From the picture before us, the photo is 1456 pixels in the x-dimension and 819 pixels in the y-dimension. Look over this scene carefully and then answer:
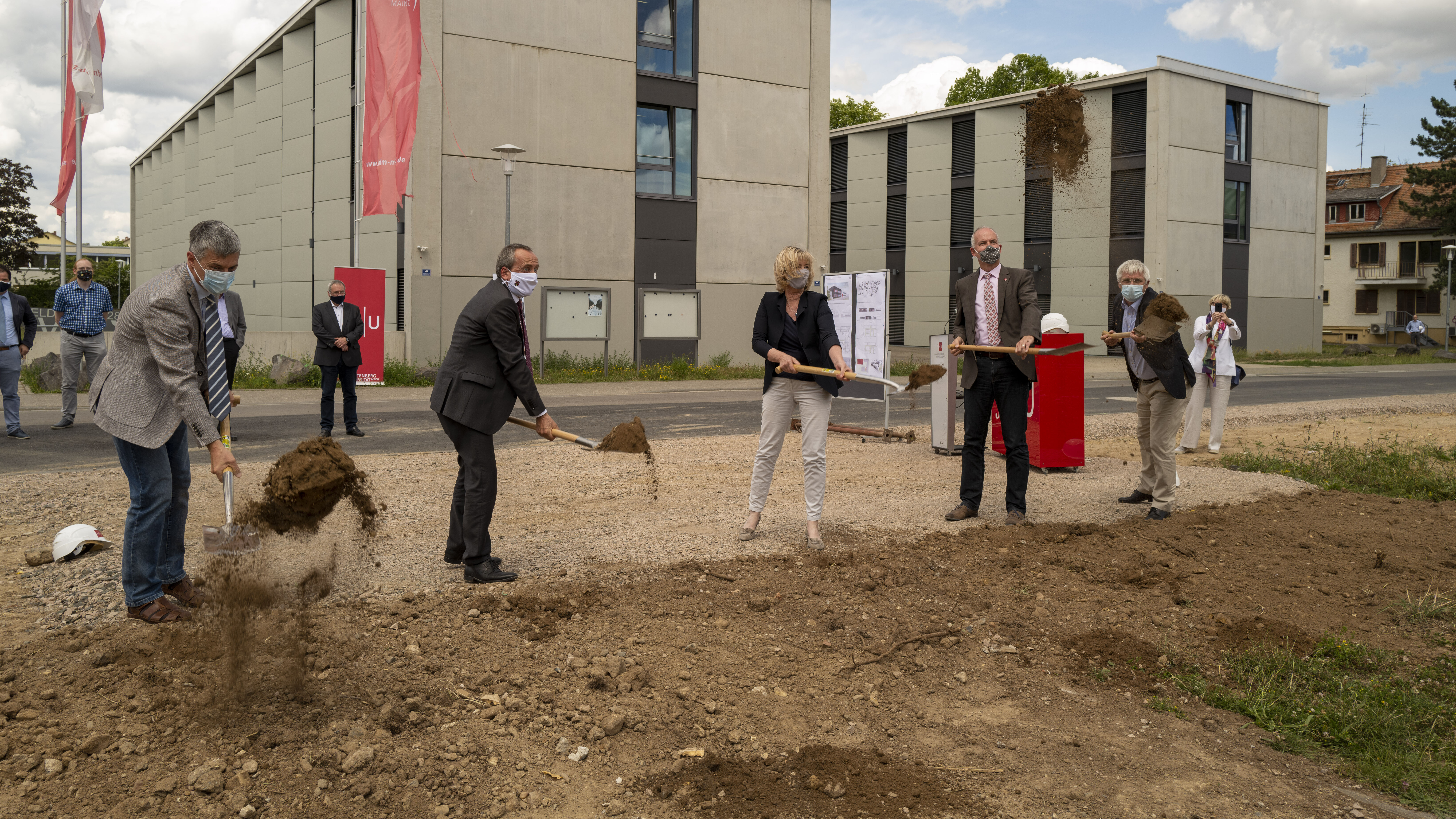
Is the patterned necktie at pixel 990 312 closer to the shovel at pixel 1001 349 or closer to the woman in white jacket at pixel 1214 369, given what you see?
the shovel at pixel 1001 349

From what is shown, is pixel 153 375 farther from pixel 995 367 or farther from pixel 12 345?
pixel 12 345

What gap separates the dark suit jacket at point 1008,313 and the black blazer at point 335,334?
7760mm

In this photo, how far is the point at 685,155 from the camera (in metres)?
28.8

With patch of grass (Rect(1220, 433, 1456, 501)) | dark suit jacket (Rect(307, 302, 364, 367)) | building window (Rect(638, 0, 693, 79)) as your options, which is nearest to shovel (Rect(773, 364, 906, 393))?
patch of grass (Rect(1220, 433, 1456, 501))

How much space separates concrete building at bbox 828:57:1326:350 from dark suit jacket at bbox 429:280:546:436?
33097mm

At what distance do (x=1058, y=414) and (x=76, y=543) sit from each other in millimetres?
8256

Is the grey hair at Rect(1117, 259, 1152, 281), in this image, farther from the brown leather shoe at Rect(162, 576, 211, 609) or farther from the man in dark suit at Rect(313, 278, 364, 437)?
the man in dark suit at Rect(313, 278, 364, 437)

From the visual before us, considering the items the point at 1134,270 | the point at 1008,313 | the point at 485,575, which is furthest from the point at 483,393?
the point at 1134,270

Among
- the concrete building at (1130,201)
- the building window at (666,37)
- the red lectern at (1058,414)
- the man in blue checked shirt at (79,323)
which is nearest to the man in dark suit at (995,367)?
the red lectern at (1058,414)

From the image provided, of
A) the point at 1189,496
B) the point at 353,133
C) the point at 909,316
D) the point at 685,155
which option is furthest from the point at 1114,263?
the point at 1189,496

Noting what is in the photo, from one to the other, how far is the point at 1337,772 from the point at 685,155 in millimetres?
26785

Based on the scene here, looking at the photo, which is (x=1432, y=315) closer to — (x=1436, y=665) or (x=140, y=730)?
(x=1436, y=665)

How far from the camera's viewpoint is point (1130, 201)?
37750mm

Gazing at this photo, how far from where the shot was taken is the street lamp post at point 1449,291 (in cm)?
4575
